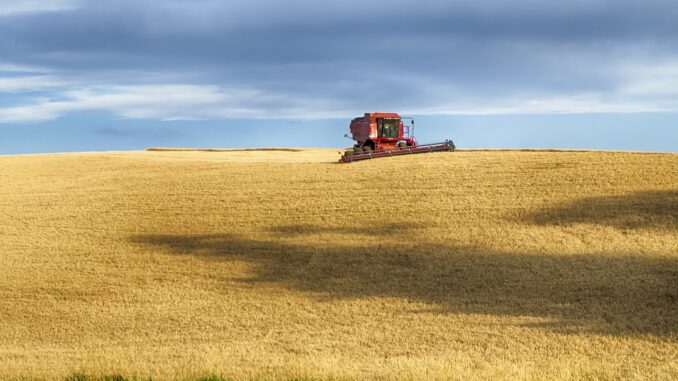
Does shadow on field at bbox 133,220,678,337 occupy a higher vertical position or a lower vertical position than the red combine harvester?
lower

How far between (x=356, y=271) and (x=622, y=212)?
11.6 meters

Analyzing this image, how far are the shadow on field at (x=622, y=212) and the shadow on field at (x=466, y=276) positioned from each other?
144 inches

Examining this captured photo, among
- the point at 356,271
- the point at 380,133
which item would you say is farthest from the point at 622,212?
the point at 380,133

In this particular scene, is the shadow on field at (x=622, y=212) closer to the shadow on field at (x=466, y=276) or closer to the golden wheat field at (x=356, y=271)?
the golden wheat field at (x=356, y=271)

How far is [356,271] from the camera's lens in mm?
26047

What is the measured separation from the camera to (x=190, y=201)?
120ft

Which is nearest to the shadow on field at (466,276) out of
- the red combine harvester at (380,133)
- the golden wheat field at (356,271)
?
the golden wheat field at (356,271)

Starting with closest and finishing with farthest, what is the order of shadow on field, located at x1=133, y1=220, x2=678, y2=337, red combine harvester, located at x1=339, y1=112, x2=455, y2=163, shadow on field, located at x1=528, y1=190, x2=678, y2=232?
shadow on field, located at x1=133, y1=220, x2=678, y2=337, shadow on field, located at x1=528, y1=190, x2=678, y2=232, red combine harvester, located at x1=339, y1=112, x2=455, y2=163

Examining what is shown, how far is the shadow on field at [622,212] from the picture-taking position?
29234 mm

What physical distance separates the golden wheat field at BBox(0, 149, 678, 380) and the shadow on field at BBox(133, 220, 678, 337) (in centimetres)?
10

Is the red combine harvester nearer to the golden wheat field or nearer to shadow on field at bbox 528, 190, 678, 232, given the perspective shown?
Result: the golden wheat field

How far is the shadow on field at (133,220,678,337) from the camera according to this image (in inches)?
833

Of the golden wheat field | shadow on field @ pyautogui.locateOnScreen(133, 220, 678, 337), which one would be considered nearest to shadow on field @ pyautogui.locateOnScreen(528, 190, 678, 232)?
the golden wheat field

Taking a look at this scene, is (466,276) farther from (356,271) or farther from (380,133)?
(380,133)
